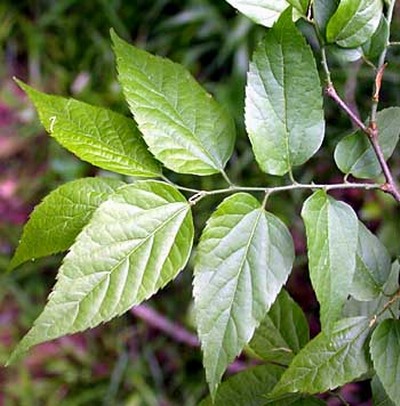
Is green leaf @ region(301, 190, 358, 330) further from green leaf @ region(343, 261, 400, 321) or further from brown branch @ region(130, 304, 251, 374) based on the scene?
brown branch @ region(130, 304, 251, 374)

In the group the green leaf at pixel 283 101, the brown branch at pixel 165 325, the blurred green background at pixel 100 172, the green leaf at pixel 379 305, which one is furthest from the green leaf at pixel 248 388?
the brown branch at pixel 165 325

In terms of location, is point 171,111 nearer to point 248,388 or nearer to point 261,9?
point 261,9

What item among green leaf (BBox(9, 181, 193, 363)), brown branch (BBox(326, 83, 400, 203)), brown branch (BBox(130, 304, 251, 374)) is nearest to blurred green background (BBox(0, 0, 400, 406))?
brown branch (BBox(130, 304, 251, 374))

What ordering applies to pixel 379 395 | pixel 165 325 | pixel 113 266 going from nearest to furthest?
pixel 113 266
pixel 379 395
pixel 165 325

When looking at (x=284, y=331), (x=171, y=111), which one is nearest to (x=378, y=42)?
(x=171, y=111)

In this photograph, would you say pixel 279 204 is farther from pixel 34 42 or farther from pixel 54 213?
pixel 54 213
